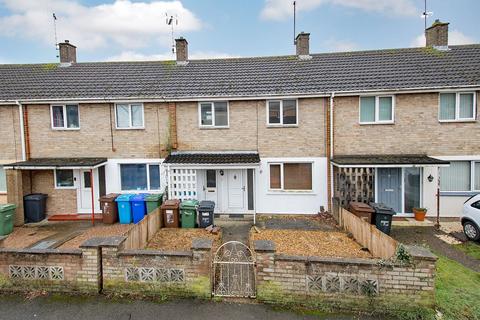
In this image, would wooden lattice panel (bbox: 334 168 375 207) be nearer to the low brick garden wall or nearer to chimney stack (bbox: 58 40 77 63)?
the low brick garden wall

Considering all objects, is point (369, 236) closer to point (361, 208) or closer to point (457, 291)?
point (457, 291)

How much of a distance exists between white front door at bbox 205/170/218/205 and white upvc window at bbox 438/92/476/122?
995 cm

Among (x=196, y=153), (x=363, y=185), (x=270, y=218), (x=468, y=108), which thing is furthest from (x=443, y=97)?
(x=196, y=153)

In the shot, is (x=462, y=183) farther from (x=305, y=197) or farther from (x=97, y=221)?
(x=97, y=221)

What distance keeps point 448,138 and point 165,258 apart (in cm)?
1234

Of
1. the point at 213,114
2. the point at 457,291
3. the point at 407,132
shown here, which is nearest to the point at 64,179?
the point at 213,114

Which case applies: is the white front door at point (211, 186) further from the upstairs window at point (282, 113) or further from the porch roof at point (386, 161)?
the porch roof at point (386, 161)

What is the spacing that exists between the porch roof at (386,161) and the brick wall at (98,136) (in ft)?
25.6

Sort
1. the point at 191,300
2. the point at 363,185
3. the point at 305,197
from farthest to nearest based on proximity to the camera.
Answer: the point at 305,197
the point at 363,185
the point at 191,300

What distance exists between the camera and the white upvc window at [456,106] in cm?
1169

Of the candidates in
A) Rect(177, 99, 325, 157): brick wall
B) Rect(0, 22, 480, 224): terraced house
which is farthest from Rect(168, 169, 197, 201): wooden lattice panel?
Rect(177, 99, 325, 157): brick wall

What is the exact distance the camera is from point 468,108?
11.8 m

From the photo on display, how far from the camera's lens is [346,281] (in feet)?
17.0

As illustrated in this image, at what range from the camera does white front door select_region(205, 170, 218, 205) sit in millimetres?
12492
